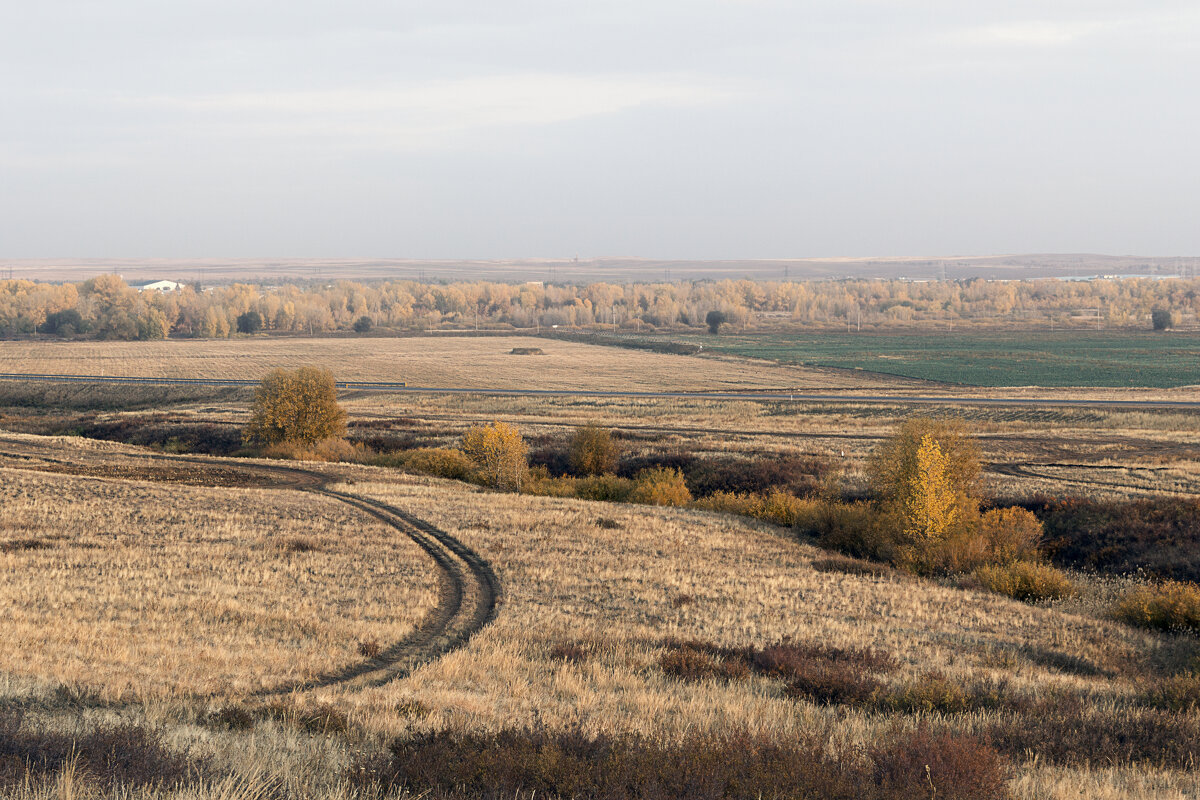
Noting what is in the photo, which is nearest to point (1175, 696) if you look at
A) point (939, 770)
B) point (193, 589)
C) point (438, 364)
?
point (939, 770)

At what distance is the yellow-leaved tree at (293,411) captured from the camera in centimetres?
5675

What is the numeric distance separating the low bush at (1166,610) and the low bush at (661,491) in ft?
70.9

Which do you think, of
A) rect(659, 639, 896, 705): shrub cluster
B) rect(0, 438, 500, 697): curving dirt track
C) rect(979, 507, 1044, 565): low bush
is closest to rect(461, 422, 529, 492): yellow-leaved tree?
rect(0, 438, 500, 697): curving dirt track

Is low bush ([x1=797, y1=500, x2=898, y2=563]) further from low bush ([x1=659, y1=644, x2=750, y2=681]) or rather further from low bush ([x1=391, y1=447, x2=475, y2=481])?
low bush ([x1=391, y1=447, x2=475, y2=481])

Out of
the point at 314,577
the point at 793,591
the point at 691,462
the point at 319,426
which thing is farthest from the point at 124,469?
the point at 793,591

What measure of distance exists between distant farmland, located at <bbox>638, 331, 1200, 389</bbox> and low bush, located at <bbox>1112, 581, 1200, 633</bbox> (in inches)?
2947

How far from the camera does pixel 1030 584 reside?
2598 cm

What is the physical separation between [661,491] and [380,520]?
1575 cm

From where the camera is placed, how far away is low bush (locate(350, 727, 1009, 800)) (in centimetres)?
746

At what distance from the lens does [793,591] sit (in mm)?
23812

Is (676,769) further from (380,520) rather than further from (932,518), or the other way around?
(932,518)

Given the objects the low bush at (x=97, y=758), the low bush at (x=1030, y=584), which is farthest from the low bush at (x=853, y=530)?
the low bush at (x=97, y=758)

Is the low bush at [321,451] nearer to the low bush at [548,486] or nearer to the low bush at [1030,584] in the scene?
the low bush at [548,486]

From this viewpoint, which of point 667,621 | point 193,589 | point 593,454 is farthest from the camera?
point 593,454
